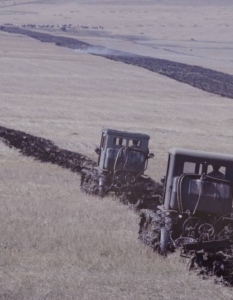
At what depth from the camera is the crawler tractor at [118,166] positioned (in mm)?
24469

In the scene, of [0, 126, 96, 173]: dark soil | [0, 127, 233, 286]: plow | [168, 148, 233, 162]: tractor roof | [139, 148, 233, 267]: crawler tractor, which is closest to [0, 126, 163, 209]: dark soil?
[0, 126, 96, 173]: dark soil

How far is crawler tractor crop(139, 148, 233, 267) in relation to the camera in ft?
55.3

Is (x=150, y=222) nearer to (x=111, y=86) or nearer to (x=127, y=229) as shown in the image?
(x=127, y=229)

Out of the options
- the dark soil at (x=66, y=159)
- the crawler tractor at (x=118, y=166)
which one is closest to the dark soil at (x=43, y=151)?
the dark soil at (x=66, y=159)

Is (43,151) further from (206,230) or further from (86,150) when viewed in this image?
(206,230)

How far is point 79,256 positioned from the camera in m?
15.8

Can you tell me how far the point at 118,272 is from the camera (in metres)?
14.8

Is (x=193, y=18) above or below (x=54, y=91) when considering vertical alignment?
above

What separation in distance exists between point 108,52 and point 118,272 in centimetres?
7753

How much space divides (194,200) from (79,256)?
2704mm

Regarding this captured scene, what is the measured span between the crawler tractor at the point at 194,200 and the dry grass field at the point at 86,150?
69cm

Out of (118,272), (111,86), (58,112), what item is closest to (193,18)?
(111,86)

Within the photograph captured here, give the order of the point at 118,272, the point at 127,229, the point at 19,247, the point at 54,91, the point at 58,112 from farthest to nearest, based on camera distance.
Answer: the point at 54,91 → the point at 58,112 → the point at 127,229 → the point at 19,247 → the point at 118,272

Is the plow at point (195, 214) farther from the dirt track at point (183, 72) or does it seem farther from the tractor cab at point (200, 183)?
the dirt track at point (183, 72)
